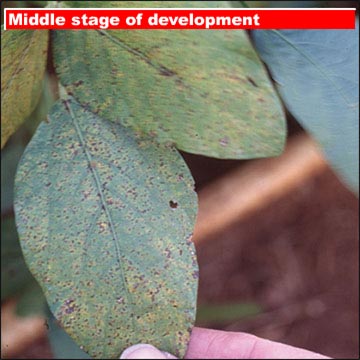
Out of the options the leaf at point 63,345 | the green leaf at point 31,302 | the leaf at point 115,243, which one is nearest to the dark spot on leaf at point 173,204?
the leaf at point 115,243

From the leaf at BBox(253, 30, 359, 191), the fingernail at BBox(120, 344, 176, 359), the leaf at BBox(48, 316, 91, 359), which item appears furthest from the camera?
the leaf at BBox(48, 316, 91, 359)

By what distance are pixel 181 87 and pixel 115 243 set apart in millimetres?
119

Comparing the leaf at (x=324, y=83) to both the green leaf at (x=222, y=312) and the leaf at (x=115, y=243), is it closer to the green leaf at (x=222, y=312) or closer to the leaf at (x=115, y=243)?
the leaf at (x=115, y=243)

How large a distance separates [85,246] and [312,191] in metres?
0.78

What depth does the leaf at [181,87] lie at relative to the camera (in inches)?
20.2

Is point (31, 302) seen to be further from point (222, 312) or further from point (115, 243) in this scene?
point (115, 243)

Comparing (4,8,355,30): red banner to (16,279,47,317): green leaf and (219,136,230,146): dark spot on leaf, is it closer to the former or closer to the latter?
(219,136,230,146): dark spot on leaf

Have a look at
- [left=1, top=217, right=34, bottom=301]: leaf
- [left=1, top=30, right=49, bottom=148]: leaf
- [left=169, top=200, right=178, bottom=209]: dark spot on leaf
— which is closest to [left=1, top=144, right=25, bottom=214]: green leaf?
[left=1, top=217, right=34, bottom=301]: leaf

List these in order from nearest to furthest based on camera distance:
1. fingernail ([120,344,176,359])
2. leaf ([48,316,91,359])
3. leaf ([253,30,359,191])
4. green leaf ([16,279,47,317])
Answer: fingernail ([120,344,176,359]) → leaf ([253,30,359,191]) → leaf ([48,316,91,359]) → green leaf ([16,279,47,317])

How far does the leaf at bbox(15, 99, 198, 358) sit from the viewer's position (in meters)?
0.49

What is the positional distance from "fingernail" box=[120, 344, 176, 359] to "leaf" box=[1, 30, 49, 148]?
0.22 metres

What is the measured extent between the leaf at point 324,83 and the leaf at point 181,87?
0.07 metres

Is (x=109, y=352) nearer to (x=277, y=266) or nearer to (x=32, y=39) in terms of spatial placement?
(x=32, y=39)

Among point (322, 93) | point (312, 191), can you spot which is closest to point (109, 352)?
point (322, 93)
